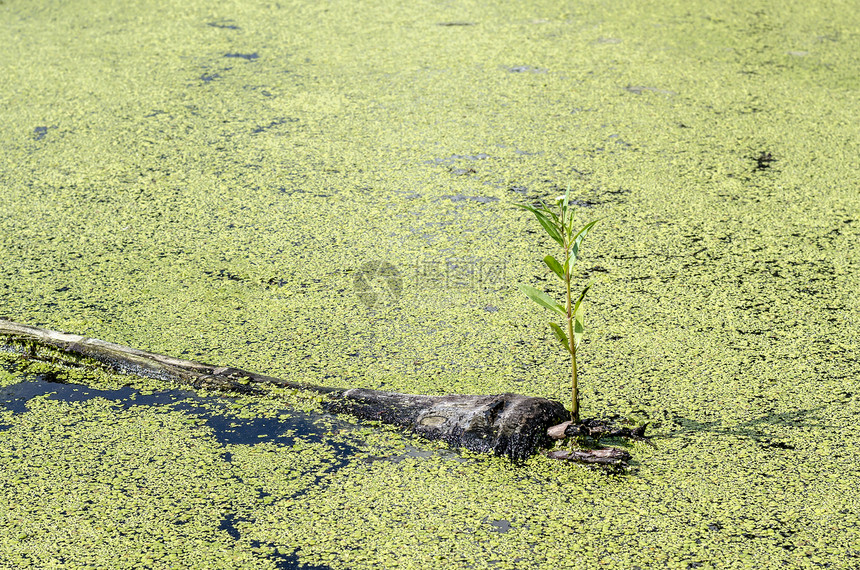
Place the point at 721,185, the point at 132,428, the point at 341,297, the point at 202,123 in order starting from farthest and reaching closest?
the point at 202,123 < the point at 721,185 < the point at 341,297 < the point at 132,428

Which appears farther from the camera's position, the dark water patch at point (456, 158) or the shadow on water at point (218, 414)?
the dark water patch at point (456, 158)

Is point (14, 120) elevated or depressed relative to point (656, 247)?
elevated

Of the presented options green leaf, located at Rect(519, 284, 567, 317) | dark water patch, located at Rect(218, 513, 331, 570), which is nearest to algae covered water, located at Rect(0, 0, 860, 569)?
dark water patch, located at Rect(218, 513, 331, 570)

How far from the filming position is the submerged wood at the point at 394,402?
4.20 ft

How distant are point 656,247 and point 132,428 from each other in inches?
44.8

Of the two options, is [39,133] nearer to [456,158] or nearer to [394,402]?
[456,158]

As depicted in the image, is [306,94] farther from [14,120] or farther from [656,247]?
[656,247]

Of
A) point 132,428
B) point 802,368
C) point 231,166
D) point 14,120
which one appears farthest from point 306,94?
point 802,368

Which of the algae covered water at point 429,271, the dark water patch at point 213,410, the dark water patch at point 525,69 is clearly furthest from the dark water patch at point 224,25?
the dark water patch at point 213,410

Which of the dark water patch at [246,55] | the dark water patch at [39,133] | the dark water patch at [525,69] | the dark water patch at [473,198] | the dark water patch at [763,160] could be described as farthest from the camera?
the dark water patch at [246,55]

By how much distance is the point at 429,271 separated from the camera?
1.81 metres

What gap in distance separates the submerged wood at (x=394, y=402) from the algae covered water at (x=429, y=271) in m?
0.03

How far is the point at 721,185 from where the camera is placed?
2.16 m

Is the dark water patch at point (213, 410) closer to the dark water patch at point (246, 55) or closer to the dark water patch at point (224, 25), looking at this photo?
the dark water patch at point (246, 55)
